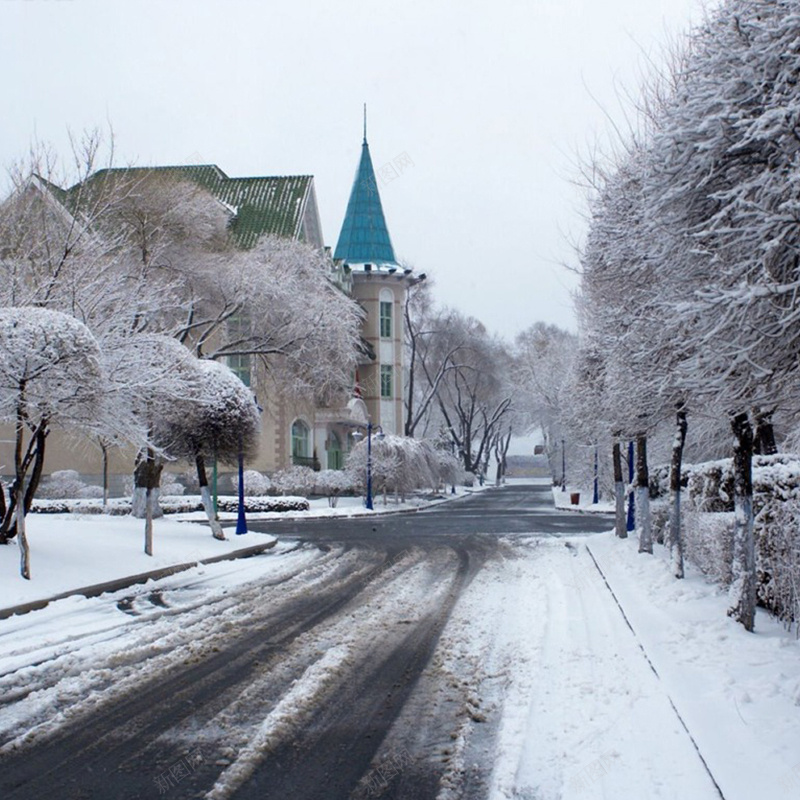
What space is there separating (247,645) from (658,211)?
6058 millimetres

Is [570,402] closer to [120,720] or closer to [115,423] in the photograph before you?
[115,423]

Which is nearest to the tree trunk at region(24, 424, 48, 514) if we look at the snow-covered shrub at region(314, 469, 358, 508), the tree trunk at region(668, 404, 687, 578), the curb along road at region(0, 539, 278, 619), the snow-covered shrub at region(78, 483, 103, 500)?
the curb along road at region(0, 539, 278, 619)

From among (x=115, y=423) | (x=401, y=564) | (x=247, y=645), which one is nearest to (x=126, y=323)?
(x=115, y=423)

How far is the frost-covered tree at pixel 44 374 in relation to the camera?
1184 centimetres

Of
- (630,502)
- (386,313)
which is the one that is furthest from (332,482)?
(630,502)

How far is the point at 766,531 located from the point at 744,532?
0.98 metres

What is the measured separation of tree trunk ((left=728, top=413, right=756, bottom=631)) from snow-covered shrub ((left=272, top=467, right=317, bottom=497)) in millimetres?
34325

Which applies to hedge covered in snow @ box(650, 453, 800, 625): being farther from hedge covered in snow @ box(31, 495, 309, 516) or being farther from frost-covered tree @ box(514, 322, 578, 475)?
frost-covered tree @ box(514, 322, 578, 475)

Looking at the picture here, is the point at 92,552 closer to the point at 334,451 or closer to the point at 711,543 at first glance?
the point at 711,543

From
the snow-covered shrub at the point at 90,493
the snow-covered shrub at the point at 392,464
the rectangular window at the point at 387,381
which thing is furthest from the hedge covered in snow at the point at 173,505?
the rectangular window at the point at 387,381

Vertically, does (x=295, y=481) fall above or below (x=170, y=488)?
above

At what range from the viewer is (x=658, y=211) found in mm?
6688

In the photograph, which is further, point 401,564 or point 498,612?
point 401,564

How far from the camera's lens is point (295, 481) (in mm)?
43531
